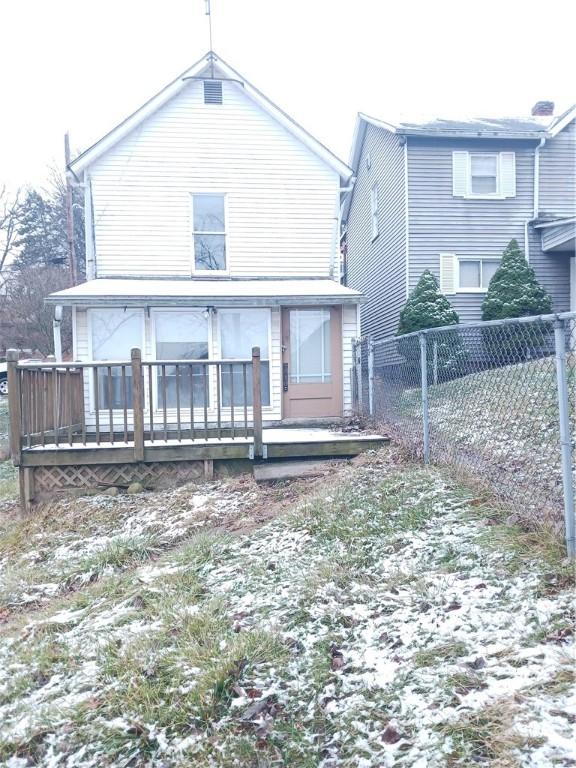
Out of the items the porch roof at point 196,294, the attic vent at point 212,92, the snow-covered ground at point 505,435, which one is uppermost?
the attic vent at point 212,92

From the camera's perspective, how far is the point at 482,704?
2123mm

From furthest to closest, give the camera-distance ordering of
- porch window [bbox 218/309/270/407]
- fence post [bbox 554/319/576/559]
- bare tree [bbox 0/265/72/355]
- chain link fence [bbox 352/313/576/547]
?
1. bare tree [bbox 0/265/72/355]
2. porch window [bbox 218/309/270/407]
3. chain link fence [bbox 352/313/576/547]
4. fence post [bbox 554/319/576/559]

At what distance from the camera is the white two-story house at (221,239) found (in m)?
9.56

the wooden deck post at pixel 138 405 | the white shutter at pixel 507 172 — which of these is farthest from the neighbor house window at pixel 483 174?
the wooden deck post at pixel 138 405

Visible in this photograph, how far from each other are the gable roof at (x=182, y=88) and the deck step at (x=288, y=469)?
6.77 m

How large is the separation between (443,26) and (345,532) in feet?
30.0

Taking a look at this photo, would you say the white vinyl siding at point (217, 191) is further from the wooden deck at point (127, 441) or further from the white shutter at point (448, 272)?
the wooden deck at point (127, 441)

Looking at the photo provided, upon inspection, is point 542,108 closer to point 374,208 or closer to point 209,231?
point 374,208

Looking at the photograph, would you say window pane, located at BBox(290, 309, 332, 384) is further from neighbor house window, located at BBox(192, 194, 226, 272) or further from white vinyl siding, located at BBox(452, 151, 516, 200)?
white vinyl siding, located at BBox(452, 151, 516, 200)

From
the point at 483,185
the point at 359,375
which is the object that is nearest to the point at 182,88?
the point at 359,375

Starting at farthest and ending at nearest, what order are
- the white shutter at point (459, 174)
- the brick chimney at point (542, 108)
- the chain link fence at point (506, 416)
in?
the brick chimney at point (542, 108)
the white shutter at point (459, 174)
the chain link fence at point (506, 416)

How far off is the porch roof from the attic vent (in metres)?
3.80

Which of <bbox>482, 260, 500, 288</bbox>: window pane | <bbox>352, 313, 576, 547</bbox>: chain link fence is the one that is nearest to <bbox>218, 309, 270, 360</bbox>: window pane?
<bbox>352, 313, 576, 547</bbox>: chain link fence

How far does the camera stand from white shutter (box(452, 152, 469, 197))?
44.8ft
